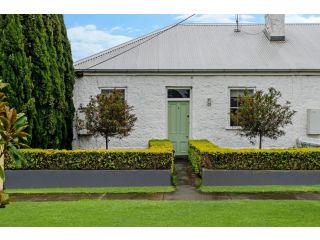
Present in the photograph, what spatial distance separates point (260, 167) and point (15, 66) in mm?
7645

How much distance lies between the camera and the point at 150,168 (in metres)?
12.8

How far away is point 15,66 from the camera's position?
1431 cm

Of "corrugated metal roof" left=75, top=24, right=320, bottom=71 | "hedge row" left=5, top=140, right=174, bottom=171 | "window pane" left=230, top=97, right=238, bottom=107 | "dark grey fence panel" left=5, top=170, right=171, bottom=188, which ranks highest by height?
"corrugated metal roof" left=75, top=24, right=320, bottom=71

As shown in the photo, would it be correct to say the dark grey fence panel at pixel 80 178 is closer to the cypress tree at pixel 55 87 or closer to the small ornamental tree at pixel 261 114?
the cypress tree at pixel 55 87

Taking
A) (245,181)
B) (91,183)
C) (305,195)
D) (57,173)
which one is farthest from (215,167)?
(57,173)

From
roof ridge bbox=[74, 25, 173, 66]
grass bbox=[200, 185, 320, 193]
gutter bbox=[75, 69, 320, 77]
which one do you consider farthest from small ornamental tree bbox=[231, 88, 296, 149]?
roof ridge bbox=[74, 25, 173, 66]

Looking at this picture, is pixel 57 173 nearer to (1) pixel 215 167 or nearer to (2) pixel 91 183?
(2) pixel 91 183

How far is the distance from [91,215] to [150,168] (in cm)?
411

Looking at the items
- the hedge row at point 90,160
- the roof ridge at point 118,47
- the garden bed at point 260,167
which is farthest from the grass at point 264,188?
the roof ridge at point 118,47

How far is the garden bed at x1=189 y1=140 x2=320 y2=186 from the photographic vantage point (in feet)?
41.7

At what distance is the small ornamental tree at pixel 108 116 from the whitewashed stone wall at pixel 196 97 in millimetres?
2332

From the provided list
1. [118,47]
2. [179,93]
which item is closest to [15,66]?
[118,47]

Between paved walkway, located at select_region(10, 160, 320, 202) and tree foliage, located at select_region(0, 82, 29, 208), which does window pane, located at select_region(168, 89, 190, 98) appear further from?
tree foliage, located at select_region(0, 82, 29, 208)

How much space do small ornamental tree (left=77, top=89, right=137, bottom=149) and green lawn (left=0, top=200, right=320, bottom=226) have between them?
5.21 m
